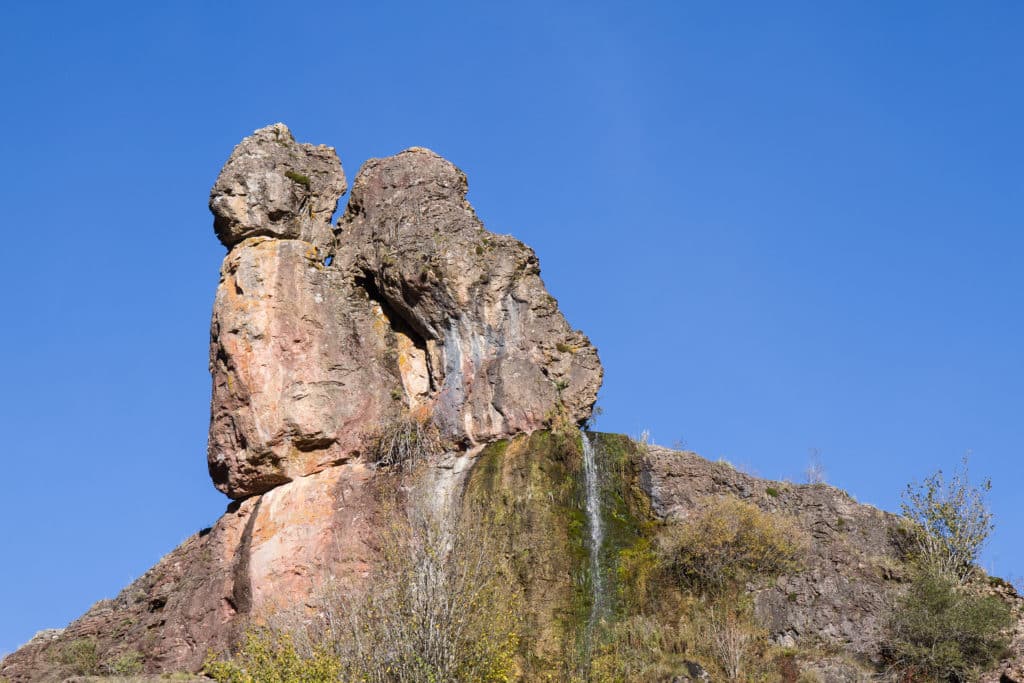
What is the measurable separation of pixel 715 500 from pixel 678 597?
2935 mm

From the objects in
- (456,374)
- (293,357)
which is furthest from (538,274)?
(293,357)

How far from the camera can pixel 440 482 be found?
3725 centimetres

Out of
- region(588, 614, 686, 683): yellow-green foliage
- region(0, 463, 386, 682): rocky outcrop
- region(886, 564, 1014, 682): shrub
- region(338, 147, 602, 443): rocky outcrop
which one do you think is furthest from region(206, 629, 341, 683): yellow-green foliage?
region(886, 564, 1014, 682): shrub

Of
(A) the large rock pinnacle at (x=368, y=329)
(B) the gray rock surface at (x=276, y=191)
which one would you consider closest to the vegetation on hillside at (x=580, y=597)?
(A) the large rock pinnacle at (x=368, y=329)

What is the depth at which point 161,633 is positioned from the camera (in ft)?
123

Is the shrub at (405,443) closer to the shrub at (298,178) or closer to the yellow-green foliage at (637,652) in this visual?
the yellow-green foliage at (637,652)

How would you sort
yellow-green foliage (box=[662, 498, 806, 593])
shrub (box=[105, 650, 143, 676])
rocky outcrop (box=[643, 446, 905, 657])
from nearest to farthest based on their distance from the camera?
rocky outcrop (box=[643, 446, 905, 657]) < yellow-green foliage (box=[662, 498, 806, 593]) < shrub (box=[105, 650, 143, 676])

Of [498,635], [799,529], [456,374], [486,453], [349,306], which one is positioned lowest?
[498,635]

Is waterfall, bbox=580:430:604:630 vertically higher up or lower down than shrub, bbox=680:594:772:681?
higher up

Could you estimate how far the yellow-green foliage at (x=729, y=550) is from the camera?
34.3 m

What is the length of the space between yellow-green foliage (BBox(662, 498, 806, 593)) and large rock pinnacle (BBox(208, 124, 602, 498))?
485cm

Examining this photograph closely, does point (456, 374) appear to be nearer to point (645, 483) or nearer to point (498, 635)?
point (645, 483)

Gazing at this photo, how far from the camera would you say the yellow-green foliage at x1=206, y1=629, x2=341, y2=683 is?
29812mm

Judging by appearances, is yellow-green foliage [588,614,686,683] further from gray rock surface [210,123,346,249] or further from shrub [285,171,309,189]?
shrub [285,171,309,189]
